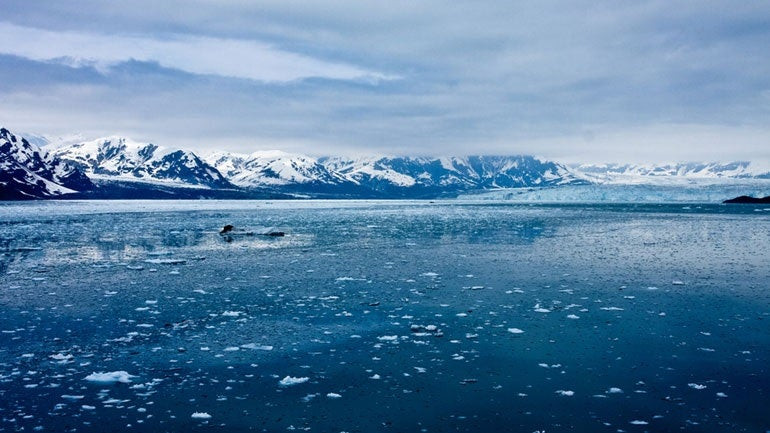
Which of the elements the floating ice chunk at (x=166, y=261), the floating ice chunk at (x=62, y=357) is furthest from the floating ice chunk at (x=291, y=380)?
the floating ice chunk at (x=166, y=261)

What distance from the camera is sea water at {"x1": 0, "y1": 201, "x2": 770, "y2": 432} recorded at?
836 cm

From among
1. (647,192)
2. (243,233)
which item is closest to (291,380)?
(243,233)

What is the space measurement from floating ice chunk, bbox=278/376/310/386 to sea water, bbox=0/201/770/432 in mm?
62

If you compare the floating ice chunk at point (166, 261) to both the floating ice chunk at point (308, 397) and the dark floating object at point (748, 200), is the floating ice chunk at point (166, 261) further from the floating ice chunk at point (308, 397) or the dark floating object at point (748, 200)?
the dark floating object at point (748, 200)

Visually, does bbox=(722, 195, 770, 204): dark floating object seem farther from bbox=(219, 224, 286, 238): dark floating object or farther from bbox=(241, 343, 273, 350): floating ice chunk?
bbox=(241, 343, 273, 350): floating ice chunk

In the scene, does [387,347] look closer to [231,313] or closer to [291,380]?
[291,380]

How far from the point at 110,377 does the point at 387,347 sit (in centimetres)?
524

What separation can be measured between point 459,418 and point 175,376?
17.0 ft

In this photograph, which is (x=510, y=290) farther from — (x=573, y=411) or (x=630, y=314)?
(x=573, y=411)

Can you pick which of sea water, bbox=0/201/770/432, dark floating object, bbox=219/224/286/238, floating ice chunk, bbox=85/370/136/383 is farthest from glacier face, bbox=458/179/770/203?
floating ice chunk, bbox=85/370/136/383

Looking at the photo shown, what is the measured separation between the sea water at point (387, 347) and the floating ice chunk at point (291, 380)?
0.20ft

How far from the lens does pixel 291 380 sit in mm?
9711

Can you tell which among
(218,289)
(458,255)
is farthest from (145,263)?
(458,255)

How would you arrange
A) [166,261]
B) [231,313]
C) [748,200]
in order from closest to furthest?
[231,313] → [166,261] → [748,200]
